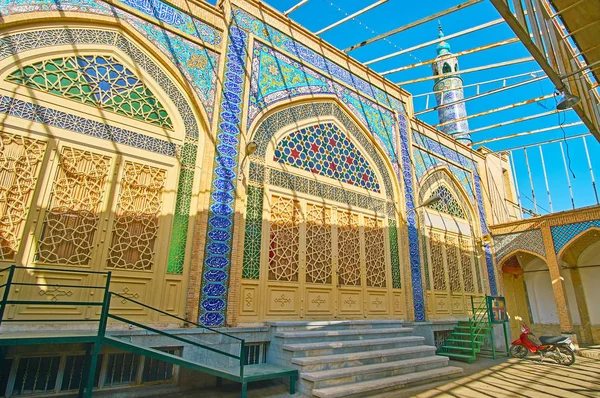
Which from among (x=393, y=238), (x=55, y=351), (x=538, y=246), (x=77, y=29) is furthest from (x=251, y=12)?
(x=538, y=246)

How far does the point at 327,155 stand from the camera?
7.73 m

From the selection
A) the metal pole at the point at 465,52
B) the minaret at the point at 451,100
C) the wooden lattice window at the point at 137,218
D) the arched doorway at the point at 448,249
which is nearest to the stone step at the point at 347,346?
the wooden lattice window at the point at 137,218

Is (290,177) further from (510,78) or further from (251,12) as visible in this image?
(510,78)

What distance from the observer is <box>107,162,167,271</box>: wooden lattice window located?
4727 mm

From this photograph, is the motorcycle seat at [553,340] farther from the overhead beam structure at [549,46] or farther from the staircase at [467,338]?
the overhead beam structure at [549,46]

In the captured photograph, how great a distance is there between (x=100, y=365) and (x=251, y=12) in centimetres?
639

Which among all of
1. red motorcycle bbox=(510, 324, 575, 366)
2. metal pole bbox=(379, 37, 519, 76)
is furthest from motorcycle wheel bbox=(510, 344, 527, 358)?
metal pole bbox=(379, 37, 519, 76)

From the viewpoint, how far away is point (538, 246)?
1024cm

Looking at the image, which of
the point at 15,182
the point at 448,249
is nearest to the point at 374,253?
the point at 448,249

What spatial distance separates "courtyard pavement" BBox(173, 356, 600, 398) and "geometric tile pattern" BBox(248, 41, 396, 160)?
4.30 meters

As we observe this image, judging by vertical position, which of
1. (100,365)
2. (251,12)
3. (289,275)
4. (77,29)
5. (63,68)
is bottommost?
(100,365)

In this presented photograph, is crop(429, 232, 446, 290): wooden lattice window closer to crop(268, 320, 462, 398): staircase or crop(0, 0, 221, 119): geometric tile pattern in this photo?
crop(268, 320, 462, 398): staircase

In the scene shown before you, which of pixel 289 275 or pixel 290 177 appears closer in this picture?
pixel 289 275

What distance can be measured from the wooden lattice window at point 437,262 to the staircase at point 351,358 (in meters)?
3.04
